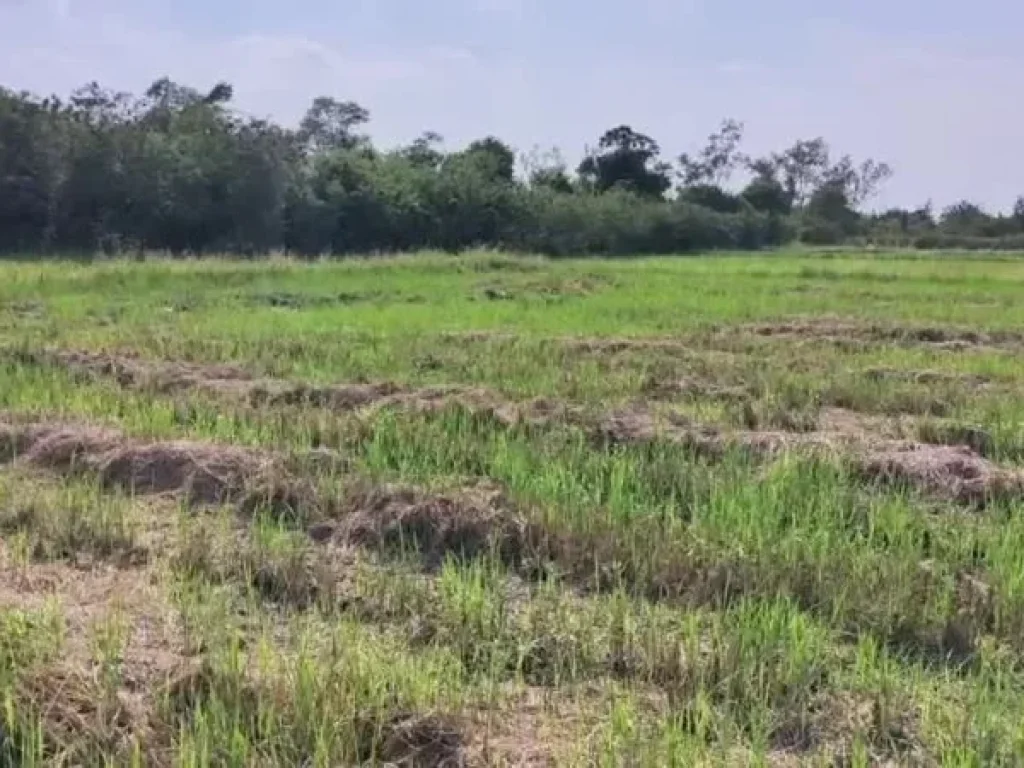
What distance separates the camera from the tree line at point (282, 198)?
30.5 meters

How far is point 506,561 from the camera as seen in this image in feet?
15.6

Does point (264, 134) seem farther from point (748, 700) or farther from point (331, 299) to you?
point (748, 700)

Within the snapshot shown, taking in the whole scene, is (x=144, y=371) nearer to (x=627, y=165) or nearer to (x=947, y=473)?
(x=947, y=473)

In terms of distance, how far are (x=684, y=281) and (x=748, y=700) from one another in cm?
1839

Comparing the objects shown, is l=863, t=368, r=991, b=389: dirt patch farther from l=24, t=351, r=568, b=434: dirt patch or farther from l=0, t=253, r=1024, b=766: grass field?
l=24, t=351, r=568, b=434: dirt patch

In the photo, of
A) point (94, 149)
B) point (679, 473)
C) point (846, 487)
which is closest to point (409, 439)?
point (679, 473)

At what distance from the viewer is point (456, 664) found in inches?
140

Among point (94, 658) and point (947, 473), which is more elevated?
point (947, 473)

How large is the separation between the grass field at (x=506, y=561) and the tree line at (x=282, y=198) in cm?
2206

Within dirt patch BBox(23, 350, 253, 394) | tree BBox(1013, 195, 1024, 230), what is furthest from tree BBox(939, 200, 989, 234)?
dirt patch BBox(23, 350, 253, 394)

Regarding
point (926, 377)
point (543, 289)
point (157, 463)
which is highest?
point (543, 289)

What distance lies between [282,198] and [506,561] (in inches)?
1126

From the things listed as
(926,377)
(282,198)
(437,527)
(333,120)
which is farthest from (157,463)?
(333,120)

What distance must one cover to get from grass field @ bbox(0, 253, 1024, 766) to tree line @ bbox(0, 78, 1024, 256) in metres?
22.1
